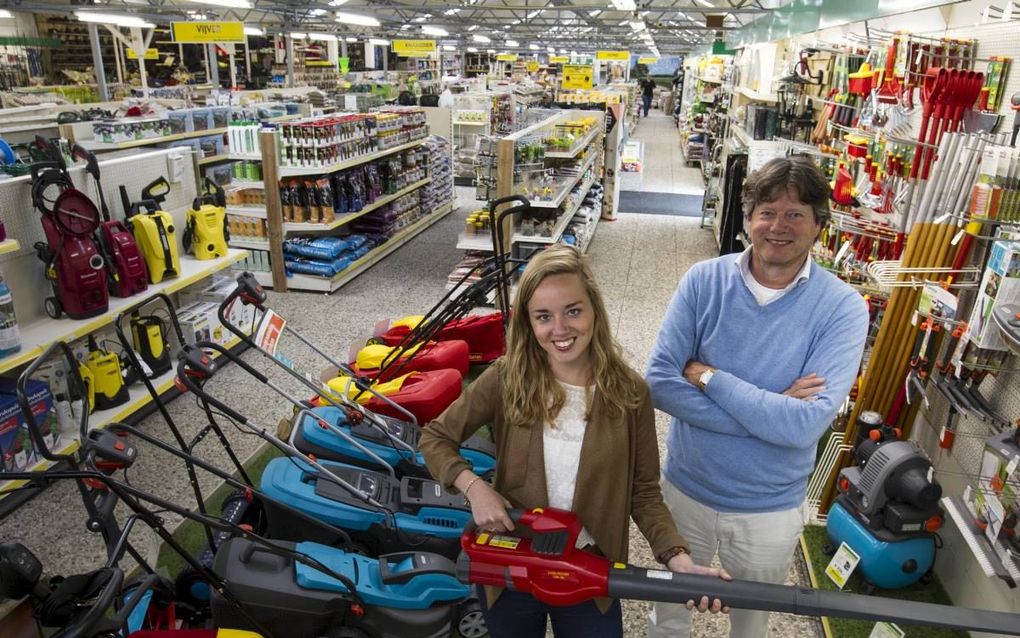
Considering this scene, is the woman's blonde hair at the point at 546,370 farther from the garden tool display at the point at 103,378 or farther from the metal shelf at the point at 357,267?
the metal shelf at the point at 357,267

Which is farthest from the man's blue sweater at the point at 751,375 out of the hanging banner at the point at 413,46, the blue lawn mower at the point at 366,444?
the hanging banner at the point at 413,46

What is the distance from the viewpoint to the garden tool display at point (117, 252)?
3.99m

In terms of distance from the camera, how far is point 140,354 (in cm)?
422

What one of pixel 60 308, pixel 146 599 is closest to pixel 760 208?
pixel 146 599

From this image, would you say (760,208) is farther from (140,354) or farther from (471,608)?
(140,354)

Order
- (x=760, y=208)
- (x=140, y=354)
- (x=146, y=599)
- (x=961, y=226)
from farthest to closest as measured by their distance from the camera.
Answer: (x=140, y=354) < (x=961, y=226) < (x=146, y=599) < (x=760, y=208)

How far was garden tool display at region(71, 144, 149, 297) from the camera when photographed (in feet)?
13.1

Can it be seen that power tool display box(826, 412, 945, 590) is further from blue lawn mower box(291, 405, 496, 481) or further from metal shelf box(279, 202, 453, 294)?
metal shelf box(279, 202, 453, 294)

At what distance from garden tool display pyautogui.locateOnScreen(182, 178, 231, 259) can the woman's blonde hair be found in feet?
13.1

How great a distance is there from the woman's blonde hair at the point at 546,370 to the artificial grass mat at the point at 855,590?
175 cm

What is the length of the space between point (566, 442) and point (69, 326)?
3309mm

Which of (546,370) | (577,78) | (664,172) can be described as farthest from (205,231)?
(664,172)

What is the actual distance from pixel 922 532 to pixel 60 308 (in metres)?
4.45

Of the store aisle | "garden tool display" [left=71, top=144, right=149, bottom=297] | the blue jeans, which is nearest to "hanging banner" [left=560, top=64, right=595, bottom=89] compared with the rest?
the store aisle
